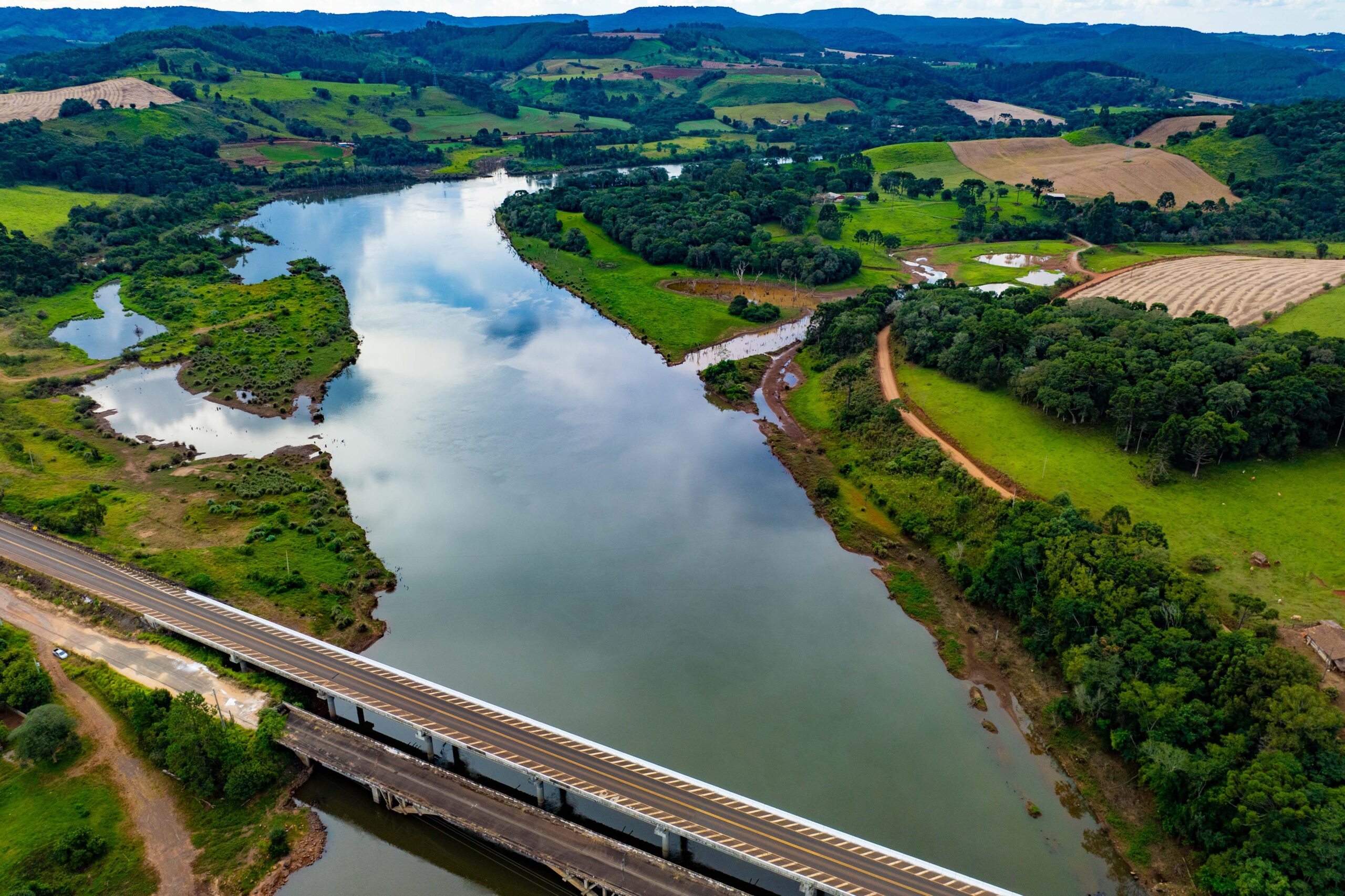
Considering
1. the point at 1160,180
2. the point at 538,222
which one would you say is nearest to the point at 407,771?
the point at 538,222

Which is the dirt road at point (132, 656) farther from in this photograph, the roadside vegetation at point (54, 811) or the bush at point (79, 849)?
the bush at point (79, 849)

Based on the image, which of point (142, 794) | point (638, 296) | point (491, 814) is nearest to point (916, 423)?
point (491, 814)

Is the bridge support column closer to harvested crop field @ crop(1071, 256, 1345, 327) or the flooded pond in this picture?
the flooded pond

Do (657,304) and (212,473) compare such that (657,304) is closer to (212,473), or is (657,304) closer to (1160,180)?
(212,473)

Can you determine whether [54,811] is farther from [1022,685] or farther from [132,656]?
[1022,685]

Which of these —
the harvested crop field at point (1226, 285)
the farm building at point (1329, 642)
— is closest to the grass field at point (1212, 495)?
the farm building at point (1329, 642)

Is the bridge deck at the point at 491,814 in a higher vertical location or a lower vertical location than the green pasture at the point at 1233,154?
lower
